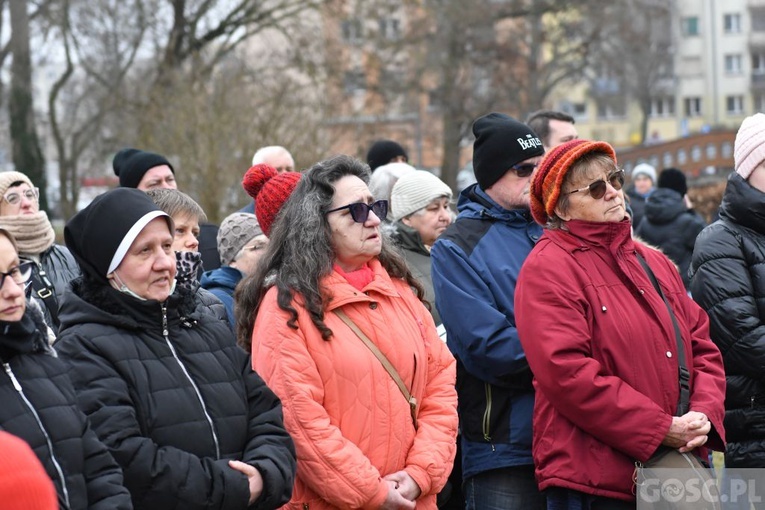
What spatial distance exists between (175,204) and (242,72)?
13130 mm

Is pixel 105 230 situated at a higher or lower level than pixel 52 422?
higher

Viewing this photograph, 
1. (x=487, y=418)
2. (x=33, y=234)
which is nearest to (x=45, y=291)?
(x=33, y=234)

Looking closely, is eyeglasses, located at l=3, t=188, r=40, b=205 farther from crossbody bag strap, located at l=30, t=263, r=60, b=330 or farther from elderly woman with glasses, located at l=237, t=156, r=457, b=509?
elderly woman with glasses, located at l=237, t=156, r=457, b=509

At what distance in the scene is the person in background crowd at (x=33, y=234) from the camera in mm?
5707

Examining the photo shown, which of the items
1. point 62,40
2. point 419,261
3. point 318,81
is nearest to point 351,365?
point 419,261

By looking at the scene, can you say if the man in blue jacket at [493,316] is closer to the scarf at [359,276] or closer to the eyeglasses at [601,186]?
the scarf at [359,276]

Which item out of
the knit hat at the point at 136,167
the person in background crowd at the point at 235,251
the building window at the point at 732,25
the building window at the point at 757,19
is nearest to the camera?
the person in background crowd at the point at 235,251

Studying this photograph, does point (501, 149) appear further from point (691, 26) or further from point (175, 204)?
point (691, 26)

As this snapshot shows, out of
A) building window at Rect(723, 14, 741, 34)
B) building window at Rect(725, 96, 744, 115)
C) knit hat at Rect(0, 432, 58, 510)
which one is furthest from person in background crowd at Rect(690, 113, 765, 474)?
building window at Rect(723, 14, 741, 34)

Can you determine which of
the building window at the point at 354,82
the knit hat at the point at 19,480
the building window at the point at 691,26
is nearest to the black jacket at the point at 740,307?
the knit hat at the point at 19,480

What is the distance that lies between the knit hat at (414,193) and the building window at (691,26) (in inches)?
2778

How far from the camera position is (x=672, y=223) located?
461 inches

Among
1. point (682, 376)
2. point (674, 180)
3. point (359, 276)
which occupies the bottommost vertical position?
point (674, 180)

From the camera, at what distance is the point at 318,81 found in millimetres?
22375
